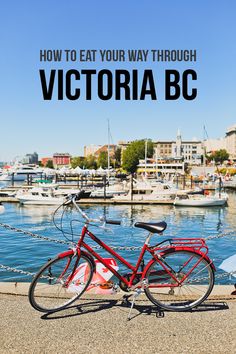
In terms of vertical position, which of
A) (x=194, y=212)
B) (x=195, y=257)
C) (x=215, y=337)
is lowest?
(x=194, y=212)

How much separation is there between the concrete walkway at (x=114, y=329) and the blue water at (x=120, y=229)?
29.4ft

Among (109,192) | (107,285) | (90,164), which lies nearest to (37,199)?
(109,192)

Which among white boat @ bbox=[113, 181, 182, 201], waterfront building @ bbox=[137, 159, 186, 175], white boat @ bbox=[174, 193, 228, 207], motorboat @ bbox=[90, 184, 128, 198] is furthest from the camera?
waterfront building @ bbox=[137, 159, 186, 175]

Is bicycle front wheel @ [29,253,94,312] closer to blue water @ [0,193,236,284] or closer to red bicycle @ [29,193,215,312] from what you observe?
red bicycle @ [29,193,215,312]

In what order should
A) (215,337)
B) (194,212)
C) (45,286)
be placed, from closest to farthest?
(215,337) → (45,286) → (194,212)

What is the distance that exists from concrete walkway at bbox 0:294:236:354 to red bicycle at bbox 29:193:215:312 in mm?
195

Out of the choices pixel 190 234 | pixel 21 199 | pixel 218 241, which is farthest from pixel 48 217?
pixel 218 241

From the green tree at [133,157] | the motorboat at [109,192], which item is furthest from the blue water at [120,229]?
the green tree at [133,157]

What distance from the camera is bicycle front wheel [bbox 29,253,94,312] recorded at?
5172mm

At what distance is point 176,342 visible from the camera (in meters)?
4.28

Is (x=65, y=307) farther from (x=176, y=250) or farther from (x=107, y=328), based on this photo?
(x=176, y=250)

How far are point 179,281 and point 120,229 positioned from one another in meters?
23.4

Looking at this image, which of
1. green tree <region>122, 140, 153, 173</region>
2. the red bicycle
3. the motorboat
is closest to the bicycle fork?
the red bicycle

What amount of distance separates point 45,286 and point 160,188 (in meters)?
48.6
